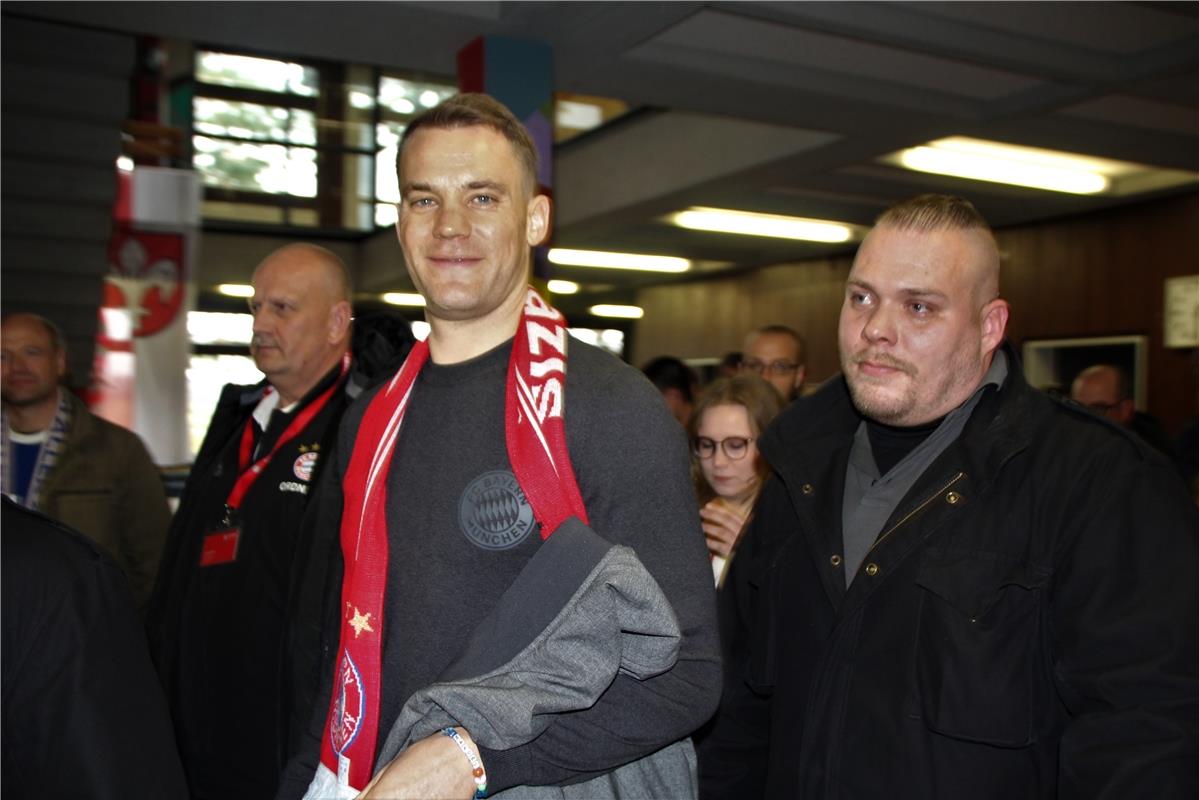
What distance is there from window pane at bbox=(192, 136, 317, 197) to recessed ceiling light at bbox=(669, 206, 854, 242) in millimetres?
3564

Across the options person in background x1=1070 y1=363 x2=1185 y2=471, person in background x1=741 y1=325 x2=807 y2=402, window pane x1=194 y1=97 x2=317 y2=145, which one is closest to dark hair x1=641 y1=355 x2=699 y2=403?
person in background x1=741 y1=325 x2=807 y2=402

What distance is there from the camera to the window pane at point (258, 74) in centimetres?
862

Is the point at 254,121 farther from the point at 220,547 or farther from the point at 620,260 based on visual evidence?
the point at 220,547

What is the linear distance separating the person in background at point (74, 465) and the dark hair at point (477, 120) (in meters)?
2.66

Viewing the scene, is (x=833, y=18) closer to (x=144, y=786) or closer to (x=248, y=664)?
(x=248, y=664)

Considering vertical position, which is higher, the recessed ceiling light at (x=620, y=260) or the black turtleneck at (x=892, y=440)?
the recessed ceiling light at (x=620, y=260)

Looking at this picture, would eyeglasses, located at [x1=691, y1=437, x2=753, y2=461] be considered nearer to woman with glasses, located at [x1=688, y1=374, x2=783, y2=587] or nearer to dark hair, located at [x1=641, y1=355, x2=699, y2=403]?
woman with glasses, located at [x1=688, y1=374, x2=783, y2=587]

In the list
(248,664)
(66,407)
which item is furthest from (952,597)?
(66,407)

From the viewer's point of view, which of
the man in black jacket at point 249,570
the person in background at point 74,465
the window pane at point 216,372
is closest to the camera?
the man in black jacket at point 249,570

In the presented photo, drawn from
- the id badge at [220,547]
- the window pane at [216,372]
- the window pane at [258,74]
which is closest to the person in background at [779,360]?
the id badge at [220,547]

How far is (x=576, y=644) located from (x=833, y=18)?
4.36 meters

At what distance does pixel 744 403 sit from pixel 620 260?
8384mm

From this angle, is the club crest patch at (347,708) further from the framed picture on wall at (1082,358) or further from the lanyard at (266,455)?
the framed picture on wall at (1082,358)

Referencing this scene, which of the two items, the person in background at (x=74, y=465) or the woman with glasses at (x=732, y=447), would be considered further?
the person in background at (x=74, y=465)
